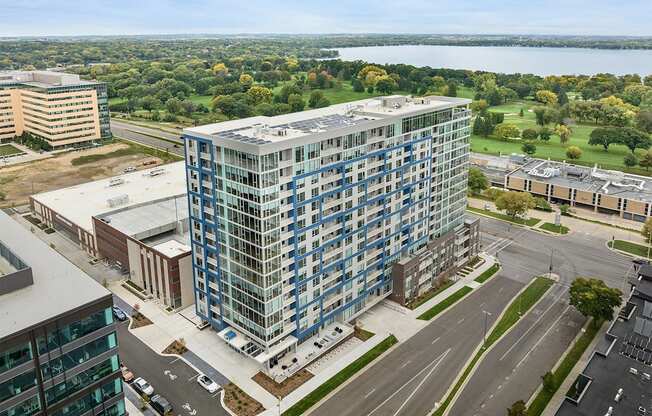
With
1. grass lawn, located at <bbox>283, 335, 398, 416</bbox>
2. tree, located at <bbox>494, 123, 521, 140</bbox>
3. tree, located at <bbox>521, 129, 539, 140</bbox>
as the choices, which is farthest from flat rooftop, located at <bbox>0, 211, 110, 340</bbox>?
tree, located at <bbox>494, 123, 521, 140</bbox>

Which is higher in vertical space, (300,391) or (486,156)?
(486,156)

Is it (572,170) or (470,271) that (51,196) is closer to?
(470,271)

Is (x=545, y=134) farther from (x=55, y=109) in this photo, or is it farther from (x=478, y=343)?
(x=55, y=109)

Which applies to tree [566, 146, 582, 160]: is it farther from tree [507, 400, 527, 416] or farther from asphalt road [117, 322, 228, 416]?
asphalt road [117, 322, 228, 416]

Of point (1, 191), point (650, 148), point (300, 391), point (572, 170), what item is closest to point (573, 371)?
point (300, 391)

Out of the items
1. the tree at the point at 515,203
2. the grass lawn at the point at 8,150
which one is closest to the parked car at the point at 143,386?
the tree at the point at 515,203
